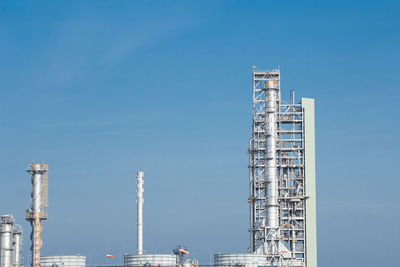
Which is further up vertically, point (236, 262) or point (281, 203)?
point (281, 203)

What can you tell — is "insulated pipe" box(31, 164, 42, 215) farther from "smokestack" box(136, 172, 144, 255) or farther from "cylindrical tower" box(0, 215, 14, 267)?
"smokestack" box(136, 172, 144, 255)

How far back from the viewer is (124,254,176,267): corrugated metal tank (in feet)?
343

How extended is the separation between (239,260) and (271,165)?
1616 cm

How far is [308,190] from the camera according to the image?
125 metres

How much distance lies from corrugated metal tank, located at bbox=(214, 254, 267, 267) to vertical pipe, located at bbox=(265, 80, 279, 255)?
6062 mm

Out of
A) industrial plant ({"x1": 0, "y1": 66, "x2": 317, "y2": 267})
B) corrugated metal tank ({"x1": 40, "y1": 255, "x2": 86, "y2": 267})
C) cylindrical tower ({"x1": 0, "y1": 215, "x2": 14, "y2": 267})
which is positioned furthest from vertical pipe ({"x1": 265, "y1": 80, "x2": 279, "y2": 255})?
cylindrical tower ({"x1": 0, "y1": 215, "x2": 14, "y2": 267})

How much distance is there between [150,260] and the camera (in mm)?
104562

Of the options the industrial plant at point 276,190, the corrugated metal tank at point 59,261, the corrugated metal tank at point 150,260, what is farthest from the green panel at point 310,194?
the corrugated metal tank at point 59,261

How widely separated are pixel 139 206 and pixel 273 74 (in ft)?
98.0

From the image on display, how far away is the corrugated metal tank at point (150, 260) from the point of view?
343 ft

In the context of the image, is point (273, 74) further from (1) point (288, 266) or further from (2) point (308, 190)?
(1) point (288, 266)

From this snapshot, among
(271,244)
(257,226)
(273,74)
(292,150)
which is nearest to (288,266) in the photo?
(271,244)

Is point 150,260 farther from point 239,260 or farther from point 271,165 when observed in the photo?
point 271,165

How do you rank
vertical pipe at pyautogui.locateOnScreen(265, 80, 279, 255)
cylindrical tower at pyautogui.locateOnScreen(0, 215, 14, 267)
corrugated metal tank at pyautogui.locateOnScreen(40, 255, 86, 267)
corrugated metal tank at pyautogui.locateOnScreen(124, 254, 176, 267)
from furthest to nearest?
vertical pipe at pyautogui.locateOnScreen(265, 80, 279, 255) → corrugated metal tank at pyautogui.locateOnScreen(40, 255, 86, 267) → corrugated metal tank at pyautogui.locateOnScreen(124, 254, 176, 267) → cylindrical tower at pyautogui.locateOnScreen(0, 215, 14, 267)
